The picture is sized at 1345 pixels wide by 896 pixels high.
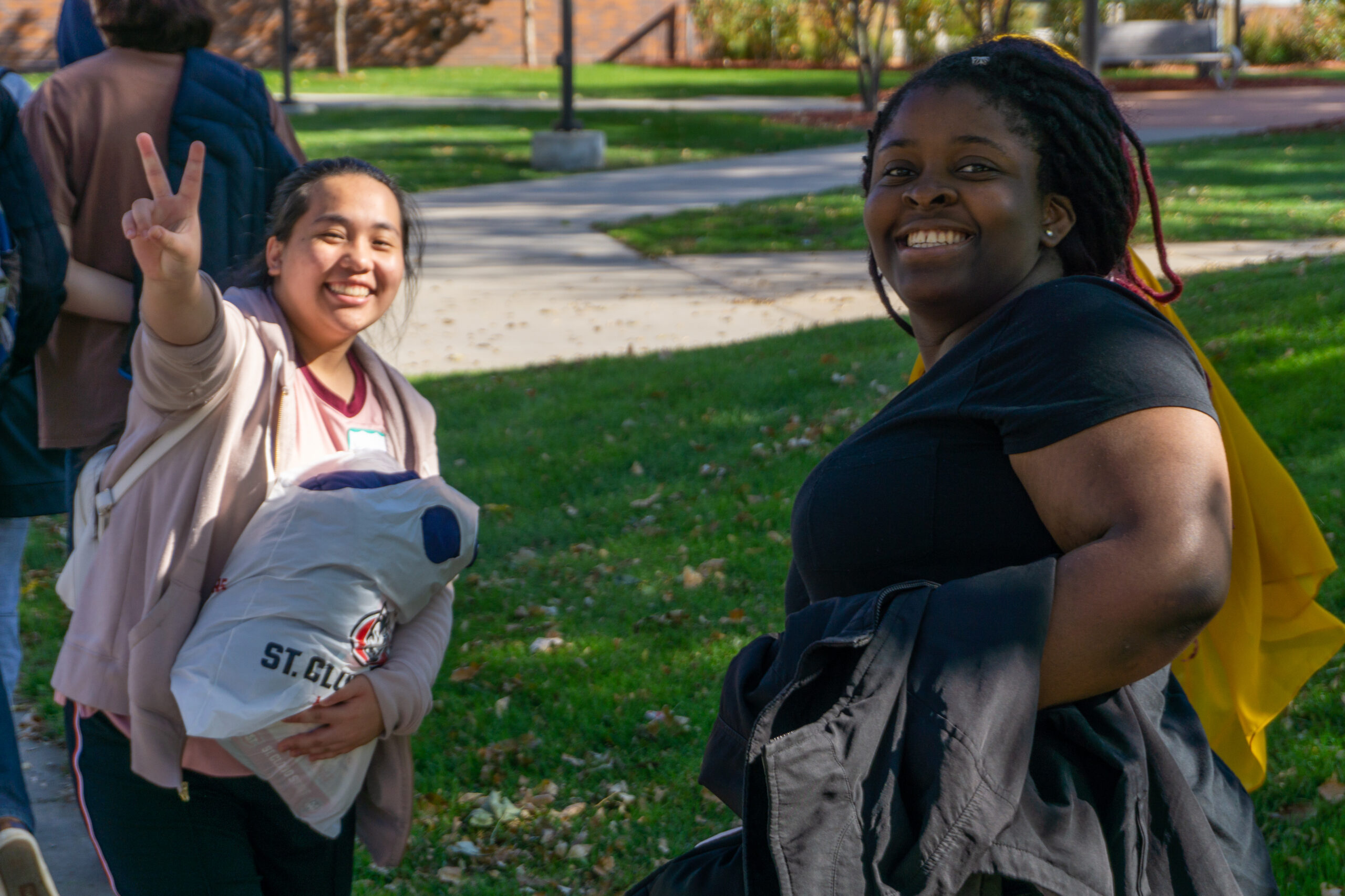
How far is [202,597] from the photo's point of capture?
246 centimetres

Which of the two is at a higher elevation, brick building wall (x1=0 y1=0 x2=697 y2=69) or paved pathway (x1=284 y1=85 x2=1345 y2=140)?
brick building wall (x1=0 y1=0 x2=697 y2=69)

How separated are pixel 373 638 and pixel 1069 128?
1543mm

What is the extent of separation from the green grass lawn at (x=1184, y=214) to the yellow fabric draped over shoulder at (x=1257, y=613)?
10.1m

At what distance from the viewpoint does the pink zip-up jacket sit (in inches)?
94.1

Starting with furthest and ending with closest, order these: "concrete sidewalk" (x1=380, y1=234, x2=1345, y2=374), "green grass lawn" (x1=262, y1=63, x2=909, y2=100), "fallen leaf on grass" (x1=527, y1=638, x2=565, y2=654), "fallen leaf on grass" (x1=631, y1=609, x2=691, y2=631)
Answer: "green grass lawn" (x1=262, y1=63, x2=909, y2=100) < "concrete sidewalk" (x1=380, y1=234, x2=1345, y2=374) < "fallen leaf on grass" (x1=631, y1=609, x2=691, y2=631) < "fallen leaf on grass" (x1=527, y1=638, x2=565, y2=654)

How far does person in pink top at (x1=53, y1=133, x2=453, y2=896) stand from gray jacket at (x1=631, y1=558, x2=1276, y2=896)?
121 centimetres

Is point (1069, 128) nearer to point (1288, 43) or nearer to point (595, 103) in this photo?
point (595, 103)

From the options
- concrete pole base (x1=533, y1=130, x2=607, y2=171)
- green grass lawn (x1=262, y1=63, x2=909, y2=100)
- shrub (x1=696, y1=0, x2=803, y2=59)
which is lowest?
concrete pole base (x1=533, y1=130, x2=607, y2=171)

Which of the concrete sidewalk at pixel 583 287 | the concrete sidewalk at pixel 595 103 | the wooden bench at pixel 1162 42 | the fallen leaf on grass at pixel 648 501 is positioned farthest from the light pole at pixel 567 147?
the fallen leaf on grass at pixel 648 501

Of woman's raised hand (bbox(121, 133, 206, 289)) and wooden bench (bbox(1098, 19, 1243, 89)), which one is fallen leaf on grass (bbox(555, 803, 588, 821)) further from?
wooden bench (bbox(1098, 19, 1243, 89))

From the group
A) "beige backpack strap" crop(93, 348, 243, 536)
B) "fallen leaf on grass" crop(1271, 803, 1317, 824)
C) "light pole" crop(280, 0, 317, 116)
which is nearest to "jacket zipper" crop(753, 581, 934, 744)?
"beige backpack strap" crop(93, 348, 243, 536)

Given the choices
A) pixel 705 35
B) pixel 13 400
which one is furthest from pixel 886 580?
pixel 705 35

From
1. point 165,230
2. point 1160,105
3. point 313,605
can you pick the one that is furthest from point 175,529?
point 1160,105

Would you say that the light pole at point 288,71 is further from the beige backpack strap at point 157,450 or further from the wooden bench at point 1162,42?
the beige backpack strap at point 157,450
